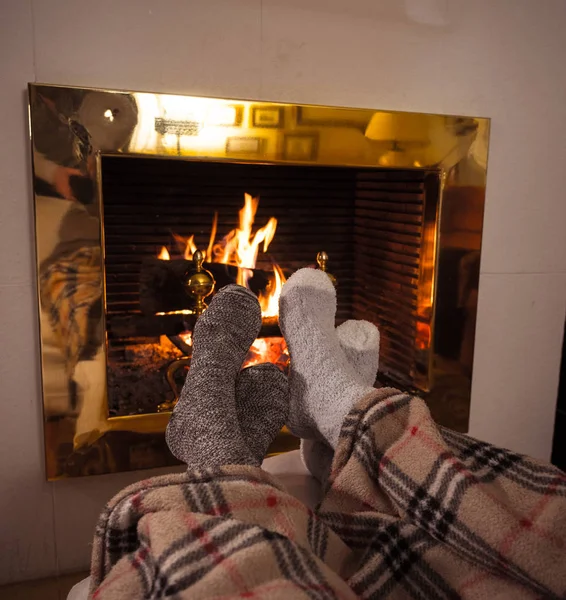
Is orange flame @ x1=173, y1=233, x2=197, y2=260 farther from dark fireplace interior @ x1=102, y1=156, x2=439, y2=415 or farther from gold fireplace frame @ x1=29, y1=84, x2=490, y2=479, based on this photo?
gold fireplace frame @ x1=29, y1=84, x2=490, y2=479

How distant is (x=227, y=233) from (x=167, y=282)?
166 millimetres

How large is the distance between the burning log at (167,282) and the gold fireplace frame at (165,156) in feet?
0.92

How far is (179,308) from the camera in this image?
1.26m

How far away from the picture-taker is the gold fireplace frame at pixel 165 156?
0.90 metres

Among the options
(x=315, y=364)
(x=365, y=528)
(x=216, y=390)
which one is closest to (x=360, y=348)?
(x=315, y=364)

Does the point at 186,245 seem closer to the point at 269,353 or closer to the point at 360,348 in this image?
the point at 269,353

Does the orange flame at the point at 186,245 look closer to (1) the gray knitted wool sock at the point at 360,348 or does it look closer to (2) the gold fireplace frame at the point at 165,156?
(2) the gold fireplace frame at the point at 165,156

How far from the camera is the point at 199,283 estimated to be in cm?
114

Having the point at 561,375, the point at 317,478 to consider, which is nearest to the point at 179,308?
the point at 317,478

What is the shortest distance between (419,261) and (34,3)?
779 millimetres

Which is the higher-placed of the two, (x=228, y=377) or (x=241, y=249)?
(x=241, y=249)

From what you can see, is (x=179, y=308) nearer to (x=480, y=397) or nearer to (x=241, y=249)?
(x=241, y=249)

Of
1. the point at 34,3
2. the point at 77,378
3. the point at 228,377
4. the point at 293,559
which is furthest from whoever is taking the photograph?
the point at 77,378

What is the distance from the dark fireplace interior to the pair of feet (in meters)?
0.35
